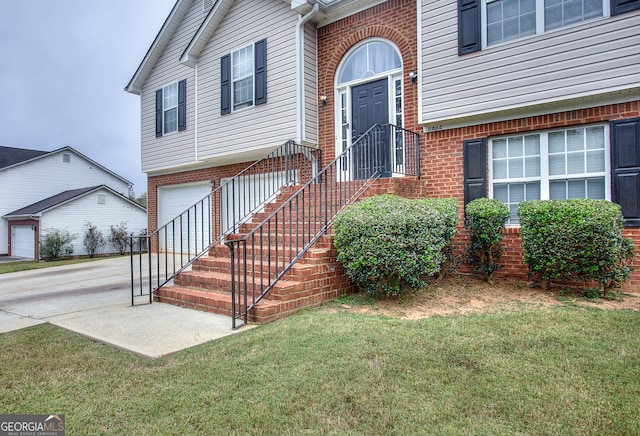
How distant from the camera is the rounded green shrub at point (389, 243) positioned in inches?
189

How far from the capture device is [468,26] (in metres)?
6.73

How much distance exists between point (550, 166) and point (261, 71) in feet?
21.3

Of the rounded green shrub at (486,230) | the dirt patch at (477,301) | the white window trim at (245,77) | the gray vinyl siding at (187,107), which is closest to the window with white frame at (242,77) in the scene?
the white window trim at (245,77)

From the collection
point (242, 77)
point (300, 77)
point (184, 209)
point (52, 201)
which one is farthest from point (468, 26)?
point (52, 201)

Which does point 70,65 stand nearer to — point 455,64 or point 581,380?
point 455,64

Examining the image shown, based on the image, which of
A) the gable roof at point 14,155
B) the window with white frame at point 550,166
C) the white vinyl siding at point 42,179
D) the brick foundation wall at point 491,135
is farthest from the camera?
the gable roof at point 14,155

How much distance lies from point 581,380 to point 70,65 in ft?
130

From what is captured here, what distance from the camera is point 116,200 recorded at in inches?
846

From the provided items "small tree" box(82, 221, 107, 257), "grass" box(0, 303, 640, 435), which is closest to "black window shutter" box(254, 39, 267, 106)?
"grass" box(0, 303, 640, 435)

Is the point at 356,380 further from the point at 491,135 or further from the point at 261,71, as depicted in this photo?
the point at 261,71

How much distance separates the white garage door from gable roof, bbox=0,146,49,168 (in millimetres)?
3807

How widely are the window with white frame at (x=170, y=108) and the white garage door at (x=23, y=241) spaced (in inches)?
444

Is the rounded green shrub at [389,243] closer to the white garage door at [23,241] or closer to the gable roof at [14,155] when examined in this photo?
the white garage door at [23,241]

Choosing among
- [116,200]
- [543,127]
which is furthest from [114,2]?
[543,127]
